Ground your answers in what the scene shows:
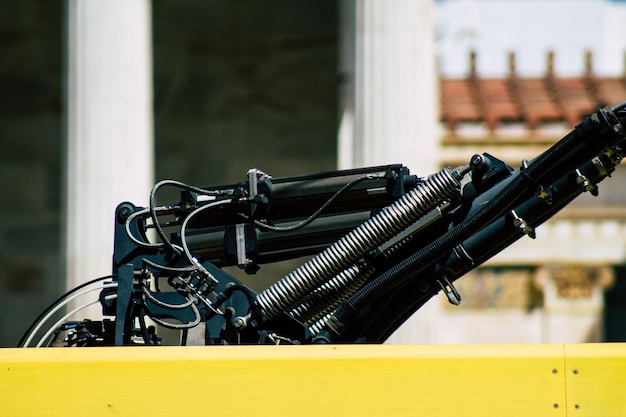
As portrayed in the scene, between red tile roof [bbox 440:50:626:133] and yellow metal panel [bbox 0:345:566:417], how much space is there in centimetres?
1358

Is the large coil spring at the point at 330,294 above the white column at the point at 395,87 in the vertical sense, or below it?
below

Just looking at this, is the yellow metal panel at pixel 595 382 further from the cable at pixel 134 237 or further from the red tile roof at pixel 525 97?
the red tile roof at pixel 525 97

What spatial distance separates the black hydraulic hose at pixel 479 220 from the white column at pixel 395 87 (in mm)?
6449

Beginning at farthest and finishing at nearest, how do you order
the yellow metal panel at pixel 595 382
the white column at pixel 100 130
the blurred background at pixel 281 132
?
the blurred background at pixel 281 132 < the white column at pixel 100 130 < the yellow metal panel at pixel 595 382

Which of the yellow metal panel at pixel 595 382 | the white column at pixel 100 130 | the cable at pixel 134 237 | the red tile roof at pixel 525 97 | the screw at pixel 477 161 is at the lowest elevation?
the yellow metal panel at pixel 595 382

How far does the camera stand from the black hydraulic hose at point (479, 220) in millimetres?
5480

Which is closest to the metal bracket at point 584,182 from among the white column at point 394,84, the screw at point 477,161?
the screw at point 477,161

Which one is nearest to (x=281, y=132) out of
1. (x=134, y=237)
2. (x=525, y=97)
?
(x=525, y=97)

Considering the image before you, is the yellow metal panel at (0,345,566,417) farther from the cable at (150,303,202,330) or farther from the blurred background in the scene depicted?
the blurred background

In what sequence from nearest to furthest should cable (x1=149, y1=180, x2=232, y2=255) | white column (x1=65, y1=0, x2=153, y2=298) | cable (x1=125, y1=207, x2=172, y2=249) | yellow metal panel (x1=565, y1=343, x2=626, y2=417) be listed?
yellow metal panel (x1=565, y1=343, x2=626, y2=417) < cable (x1=149, y1=180, x2=232, y2=255) < cable (x1=125, y1=207, x2=172, y2=249) < white column (x1=65, y1=0, x2=153, y2=298)

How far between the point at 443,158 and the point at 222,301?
12.4 meters

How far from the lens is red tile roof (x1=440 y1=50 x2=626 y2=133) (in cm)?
1805

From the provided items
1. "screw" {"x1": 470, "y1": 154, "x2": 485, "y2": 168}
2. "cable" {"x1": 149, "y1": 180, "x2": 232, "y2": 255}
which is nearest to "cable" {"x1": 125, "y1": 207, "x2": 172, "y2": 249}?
"cable" {"x1": 149, "y1": 180, "x2": 232, "y2": 255}

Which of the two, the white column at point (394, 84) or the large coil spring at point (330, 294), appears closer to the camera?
the large coil spring at point (330, 294)
